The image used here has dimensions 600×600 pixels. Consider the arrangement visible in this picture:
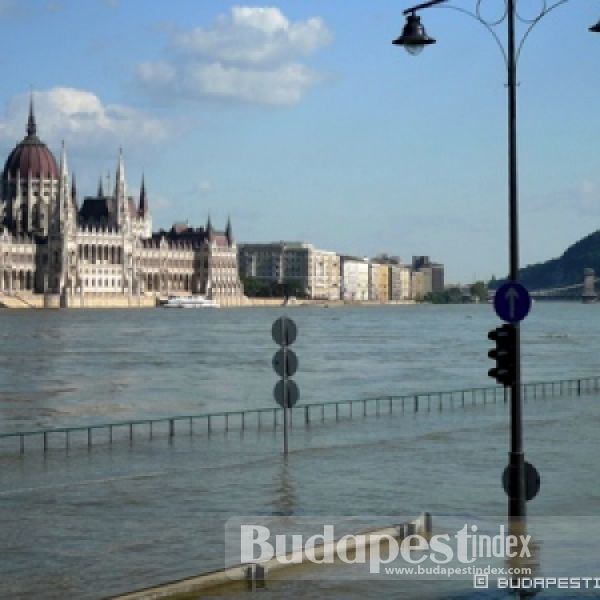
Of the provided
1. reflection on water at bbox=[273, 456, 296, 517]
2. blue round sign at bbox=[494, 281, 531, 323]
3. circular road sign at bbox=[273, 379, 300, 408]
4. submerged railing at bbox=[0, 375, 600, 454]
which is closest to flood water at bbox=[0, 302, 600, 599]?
reflection on water at bbox=[273, 456, 296, 517]

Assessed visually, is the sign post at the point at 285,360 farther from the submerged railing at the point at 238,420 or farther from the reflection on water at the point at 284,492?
the submerged railing at the point at 238,420

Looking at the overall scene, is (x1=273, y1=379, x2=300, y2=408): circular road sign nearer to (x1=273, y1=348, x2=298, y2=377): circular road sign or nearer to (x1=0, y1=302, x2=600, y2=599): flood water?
(x1=273, y1=348, x2=298, y2=377): circular road sign


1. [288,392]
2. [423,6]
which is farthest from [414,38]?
[288,392]

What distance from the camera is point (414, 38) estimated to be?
1252 centimetres

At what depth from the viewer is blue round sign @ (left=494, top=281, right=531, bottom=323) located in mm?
12094

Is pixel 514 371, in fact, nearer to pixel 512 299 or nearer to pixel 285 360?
pixel 512 299

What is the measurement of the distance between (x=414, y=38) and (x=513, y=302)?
2795 mm

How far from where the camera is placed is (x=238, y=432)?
2627cm

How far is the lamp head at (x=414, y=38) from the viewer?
41.1 ft

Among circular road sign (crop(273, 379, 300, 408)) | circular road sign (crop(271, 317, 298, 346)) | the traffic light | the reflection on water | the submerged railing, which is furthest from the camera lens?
the submerged railing

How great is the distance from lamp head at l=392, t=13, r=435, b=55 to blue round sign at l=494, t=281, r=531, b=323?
2.53m

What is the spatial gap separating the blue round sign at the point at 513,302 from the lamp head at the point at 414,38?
8.30 feet

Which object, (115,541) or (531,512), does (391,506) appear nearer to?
(531,512)

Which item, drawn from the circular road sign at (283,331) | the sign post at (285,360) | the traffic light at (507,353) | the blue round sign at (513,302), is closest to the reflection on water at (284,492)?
the sign post at (285,360)
